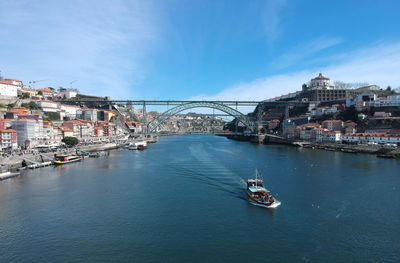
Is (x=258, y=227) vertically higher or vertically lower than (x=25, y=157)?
lower

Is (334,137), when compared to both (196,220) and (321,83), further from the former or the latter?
(196,220)

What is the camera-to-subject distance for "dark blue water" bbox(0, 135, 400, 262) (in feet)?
18.2

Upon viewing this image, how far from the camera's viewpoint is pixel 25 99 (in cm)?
2917

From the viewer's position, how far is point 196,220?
23.4 ft

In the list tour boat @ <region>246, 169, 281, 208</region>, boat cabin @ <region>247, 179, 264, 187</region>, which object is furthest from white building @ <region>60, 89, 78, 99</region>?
tour boat @ <region>246, 169, 281, 208</region>

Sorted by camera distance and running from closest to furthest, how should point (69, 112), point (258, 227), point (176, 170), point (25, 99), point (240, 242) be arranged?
point (240, 242), point (258, 227), point (176, 170), point (25, 99), point (69, 112)

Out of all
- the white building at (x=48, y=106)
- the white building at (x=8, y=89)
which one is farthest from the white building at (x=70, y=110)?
the white building at (x=8, y=89)

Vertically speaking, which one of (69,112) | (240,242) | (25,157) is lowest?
(240,242)

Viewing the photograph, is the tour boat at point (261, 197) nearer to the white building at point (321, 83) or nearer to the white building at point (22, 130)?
the white building at point (22, 130)

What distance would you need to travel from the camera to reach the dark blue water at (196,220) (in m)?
5.54

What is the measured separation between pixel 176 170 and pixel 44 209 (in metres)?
7.23

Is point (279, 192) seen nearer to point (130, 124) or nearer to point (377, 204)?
point (377, 204)

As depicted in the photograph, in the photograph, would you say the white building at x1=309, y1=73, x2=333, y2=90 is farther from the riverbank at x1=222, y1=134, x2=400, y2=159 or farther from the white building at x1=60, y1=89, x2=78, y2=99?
the white building at x1=60, y1=89, x2=78, y2=99

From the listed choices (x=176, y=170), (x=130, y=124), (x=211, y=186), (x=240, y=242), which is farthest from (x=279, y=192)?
(x=130, y=124)
